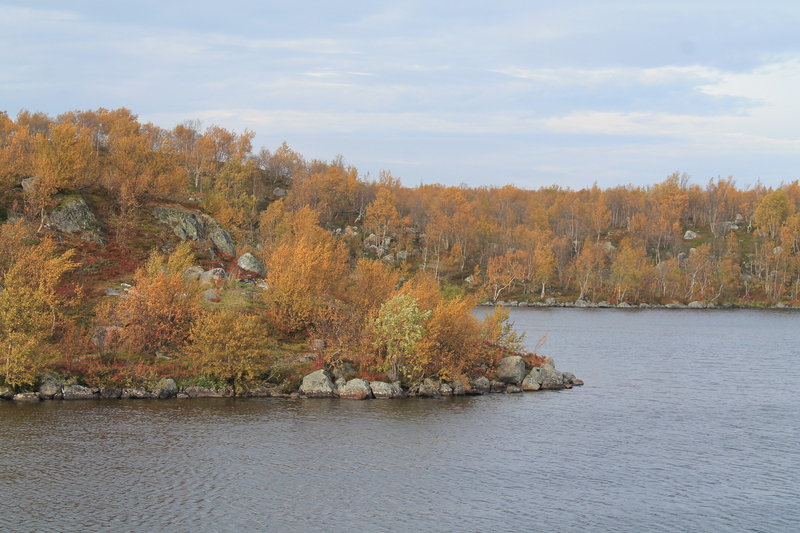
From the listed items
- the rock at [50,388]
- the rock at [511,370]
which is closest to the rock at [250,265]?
the rock at [50,388]

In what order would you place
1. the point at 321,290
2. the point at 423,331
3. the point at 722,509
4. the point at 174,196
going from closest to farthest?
the point at 722,509 → the point at 423,331 → the point at 321,290 → the point at 174,196

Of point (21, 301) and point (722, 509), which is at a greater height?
point (21, 301)

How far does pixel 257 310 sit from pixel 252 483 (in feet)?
122

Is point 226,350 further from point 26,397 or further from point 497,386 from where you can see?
point 497,386

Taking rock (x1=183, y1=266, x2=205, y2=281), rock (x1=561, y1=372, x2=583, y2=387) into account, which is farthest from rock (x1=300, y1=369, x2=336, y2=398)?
rock (x1=561, y1=372, x2=583, y2=387)

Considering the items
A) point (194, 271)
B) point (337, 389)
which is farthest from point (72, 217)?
point (337, 389)

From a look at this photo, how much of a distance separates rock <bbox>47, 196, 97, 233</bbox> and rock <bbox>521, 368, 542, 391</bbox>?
64641 mm

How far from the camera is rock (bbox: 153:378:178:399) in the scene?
2272 inches

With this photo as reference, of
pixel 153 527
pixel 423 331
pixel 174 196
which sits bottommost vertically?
pixel 153 527

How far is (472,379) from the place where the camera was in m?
66.2

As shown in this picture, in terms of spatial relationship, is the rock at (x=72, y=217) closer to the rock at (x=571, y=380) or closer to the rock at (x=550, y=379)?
the rock at (x=550, y=379)

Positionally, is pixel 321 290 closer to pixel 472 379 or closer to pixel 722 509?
pixel 472 379

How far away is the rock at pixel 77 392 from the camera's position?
5591cm

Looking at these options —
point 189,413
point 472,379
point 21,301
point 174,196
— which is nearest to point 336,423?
point 189,413
